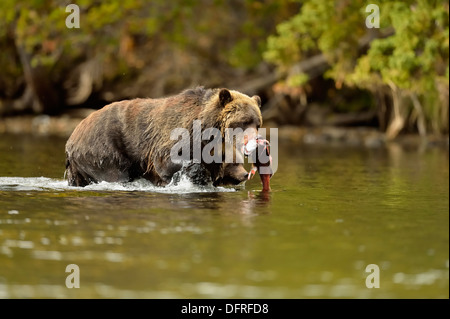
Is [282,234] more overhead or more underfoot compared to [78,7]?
more underfoot

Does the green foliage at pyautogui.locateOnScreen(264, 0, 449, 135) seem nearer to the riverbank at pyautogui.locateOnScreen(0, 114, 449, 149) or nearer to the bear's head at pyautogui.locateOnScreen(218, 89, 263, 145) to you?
the riverbank at pyautogui.locateOnScreen(0, 114, 449, 149)

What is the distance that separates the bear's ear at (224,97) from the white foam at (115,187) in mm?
1247

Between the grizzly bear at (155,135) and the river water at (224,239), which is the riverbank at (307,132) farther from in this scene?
the grizzly bear at (155,135)

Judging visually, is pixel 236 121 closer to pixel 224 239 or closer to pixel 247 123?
pixel 247 123

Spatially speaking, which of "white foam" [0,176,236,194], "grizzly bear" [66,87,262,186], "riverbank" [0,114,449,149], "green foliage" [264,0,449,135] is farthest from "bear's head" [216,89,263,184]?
"riverbank" [0,114,449,149]

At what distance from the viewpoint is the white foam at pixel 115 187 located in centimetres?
1255

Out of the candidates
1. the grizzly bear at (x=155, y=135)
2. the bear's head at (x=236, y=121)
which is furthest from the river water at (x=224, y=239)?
the bear's head at (x=236, y=121)

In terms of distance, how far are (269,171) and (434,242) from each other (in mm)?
4407

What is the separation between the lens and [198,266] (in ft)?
25.0

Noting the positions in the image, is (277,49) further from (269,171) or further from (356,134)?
(269,171)

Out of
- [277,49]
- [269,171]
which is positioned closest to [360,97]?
[277,49]

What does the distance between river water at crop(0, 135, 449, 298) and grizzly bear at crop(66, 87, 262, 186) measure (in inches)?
10.1

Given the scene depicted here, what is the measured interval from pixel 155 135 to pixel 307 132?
2131cm
